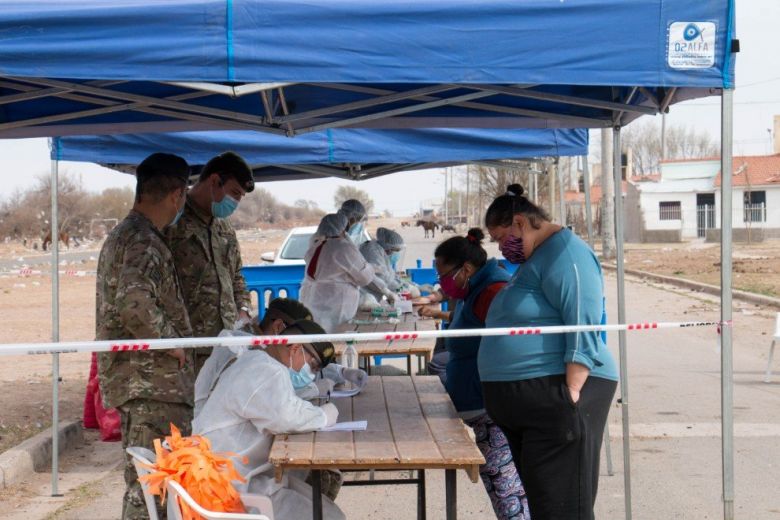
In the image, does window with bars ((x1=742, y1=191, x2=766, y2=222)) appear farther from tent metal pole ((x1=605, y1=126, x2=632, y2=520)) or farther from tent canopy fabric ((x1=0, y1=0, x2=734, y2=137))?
tent canopy fabric ((x1=0, y1=0, x2=734, y2=137))

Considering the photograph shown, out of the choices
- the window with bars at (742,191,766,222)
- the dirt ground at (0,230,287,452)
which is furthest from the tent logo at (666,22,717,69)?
the window with bars at (742,191,766,222)

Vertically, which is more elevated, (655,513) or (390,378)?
(390,378)

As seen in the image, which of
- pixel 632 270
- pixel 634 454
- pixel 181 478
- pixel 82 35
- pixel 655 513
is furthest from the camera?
pixel 632 270

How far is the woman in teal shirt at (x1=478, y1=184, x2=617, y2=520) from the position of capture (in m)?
3.96

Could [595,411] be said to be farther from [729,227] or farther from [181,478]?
[181,478]

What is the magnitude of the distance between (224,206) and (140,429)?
144 centimetres

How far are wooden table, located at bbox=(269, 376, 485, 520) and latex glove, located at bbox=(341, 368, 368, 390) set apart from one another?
0.71 ft

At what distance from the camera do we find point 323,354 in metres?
4.29

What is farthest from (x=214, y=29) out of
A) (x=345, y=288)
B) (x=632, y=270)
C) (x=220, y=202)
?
(x=632, y=270)

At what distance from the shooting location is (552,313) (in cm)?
406

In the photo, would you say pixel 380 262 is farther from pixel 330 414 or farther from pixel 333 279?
pixel 330 414

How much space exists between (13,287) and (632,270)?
1824 centimetres

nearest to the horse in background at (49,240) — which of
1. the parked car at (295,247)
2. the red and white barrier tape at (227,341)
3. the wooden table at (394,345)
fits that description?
the parked car at (295,247)

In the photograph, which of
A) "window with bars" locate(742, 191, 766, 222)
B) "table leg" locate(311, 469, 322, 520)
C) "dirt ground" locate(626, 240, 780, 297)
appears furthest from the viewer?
"window with bars" locate(742, 191, 766, 222)
